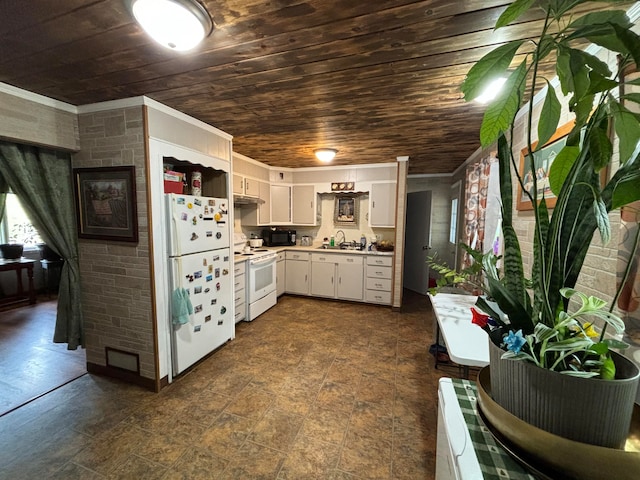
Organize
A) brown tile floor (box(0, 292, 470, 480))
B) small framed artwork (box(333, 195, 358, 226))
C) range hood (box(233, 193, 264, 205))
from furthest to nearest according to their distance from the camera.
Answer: small framed artwork (box(333, 195, 358, 226)) → range hood (box(233, 193, 264, 205)) → brown tile floor (box(0, 292, 470, 480))

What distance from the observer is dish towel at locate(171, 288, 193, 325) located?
2.18 m

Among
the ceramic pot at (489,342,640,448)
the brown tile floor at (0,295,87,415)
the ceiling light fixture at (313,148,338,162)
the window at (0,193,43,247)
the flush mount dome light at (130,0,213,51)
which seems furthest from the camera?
the window at (0,193,43,247)

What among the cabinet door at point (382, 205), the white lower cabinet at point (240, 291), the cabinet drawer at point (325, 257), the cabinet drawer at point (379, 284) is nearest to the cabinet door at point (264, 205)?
the cabinet drawer at point (325, 257)

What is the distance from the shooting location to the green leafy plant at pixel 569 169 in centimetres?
62

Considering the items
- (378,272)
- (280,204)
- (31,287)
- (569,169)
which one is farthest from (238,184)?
(31,287)

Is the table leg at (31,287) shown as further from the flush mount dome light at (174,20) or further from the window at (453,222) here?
the window at (453,222)

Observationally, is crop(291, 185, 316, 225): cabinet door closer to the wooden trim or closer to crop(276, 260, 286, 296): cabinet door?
crop(276, 260, 286, 296): cabinet door

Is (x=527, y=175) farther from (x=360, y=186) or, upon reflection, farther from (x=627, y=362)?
(x=360, y=186)

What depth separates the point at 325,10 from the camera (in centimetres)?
112

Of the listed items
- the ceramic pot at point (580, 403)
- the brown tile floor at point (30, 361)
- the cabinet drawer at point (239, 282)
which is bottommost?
the brown tile floor at point (30, 361)

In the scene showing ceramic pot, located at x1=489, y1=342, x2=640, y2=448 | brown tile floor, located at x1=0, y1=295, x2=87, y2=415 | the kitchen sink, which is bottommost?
brown tile floor, located at x1=0, y1=295, x2=87, y2=415

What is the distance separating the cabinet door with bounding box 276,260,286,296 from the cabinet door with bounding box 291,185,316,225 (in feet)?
2.51

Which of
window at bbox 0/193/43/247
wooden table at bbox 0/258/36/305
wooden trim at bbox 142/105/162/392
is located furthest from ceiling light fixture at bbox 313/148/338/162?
window at bbox 0/193/43/247

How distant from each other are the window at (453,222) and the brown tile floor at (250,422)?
7.56ft
